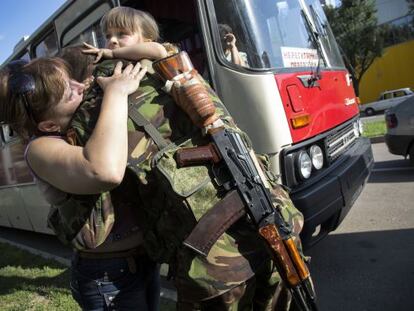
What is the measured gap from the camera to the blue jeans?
1736mm

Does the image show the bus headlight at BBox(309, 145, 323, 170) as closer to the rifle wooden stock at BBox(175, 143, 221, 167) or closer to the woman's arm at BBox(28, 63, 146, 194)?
the rifle wooden stock at BBox(175, 143, 221, 167)

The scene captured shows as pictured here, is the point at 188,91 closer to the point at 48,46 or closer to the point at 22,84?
the point at 22,84

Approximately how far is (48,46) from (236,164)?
465cm

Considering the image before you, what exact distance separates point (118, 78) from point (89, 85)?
200 mm

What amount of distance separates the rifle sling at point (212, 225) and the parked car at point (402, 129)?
6.69 m

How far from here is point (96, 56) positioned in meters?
1.81

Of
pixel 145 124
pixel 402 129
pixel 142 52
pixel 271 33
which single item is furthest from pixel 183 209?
pixel 402 129

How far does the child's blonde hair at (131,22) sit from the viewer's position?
1840 millimetres

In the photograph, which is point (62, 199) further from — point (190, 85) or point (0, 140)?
point (0, 140)

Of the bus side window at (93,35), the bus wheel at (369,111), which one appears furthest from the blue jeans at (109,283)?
the bus wheel at (369,111)

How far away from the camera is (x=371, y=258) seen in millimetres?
4270

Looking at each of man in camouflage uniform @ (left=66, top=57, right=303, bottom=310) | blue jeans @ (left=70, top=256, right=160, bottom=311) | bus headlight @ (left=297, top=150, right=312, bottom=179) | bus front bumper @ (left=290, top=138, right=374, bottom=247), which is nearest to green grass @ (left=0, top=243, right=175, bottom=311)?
bus front bumper @ (left=290, top=138, right=374, bottom=247)

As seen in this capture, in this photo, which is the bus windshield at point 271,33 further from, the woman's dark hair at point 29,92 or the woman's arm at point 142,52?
the woman's dark hair at point 29,92

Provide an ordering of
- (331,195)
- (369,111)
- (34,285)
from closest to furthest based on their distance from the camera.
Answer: (331,195)
(34,285)
(369,111)
